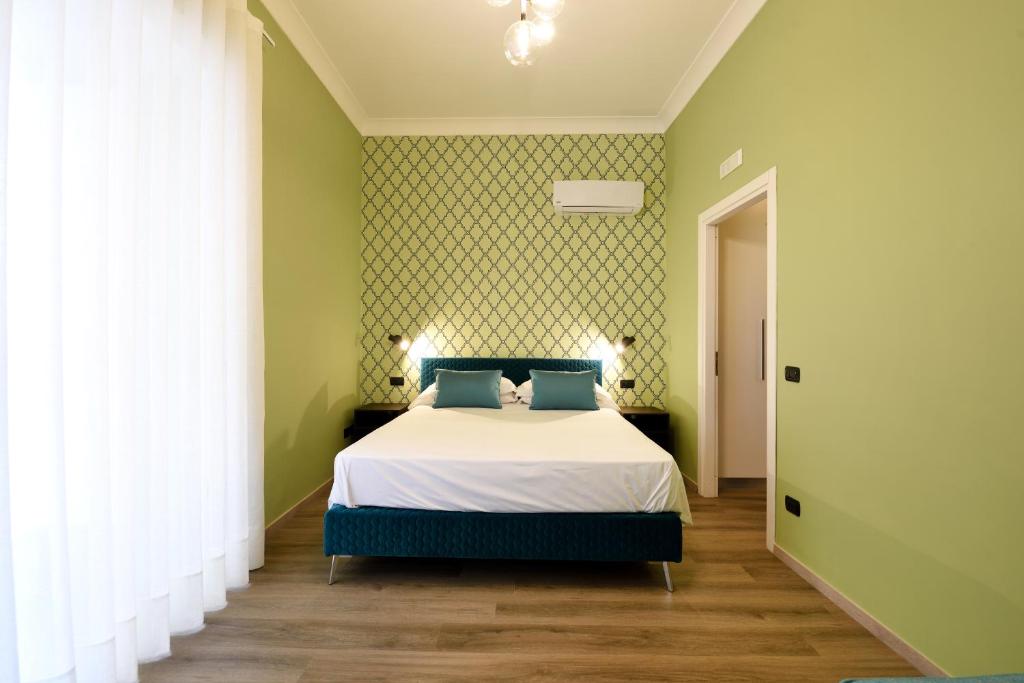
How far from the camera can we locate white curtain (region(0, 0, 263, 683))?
52.3 inches

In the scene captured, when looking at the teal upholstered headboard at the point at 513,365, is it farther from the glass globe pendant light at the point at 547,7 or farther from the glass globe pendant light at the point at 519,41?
the glass globe pendant light at the point at 547,7

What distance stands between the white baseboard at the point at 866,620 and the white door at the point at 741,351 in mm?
1371

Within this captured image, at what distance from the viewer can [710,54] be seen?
131 inches

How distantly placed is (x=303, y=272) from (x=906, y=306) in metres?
3.29

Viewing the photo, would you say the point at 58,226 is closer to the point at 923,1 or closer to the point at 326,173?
the point at 326,173

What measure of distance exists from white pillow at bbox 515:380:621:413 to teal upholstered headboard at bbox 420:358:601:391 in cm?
16

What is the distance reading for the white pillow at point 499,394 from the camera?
3768 mm

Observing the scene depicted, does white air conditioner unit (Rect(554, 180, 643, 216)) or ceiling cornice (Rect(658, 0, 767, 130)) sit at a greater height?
ceiling cornice (Rect(658, 0, 767, 130))

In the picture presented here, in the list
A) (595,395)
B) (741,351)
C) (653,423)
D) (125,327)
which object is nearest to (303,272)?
(125,327)

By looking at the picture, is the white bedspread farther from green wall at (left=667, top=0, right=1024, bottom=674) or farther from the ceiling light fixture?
the ceiling light fixture

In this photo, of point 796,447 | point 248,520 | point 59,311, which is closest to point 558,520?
point 796,447

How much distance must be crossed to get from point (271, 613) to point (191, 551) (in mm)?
431

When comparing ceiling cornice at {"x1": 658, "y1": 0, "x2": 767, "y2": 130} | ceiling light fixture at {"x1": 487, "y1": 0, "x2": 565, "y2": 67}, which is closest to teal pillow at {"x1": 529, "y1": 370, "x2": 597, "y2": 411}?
ceiling light fixture at {"x1": 487, "y1": 0, "x2": 565, "y2": 67}

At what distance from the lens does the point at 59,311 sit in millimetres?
1373
